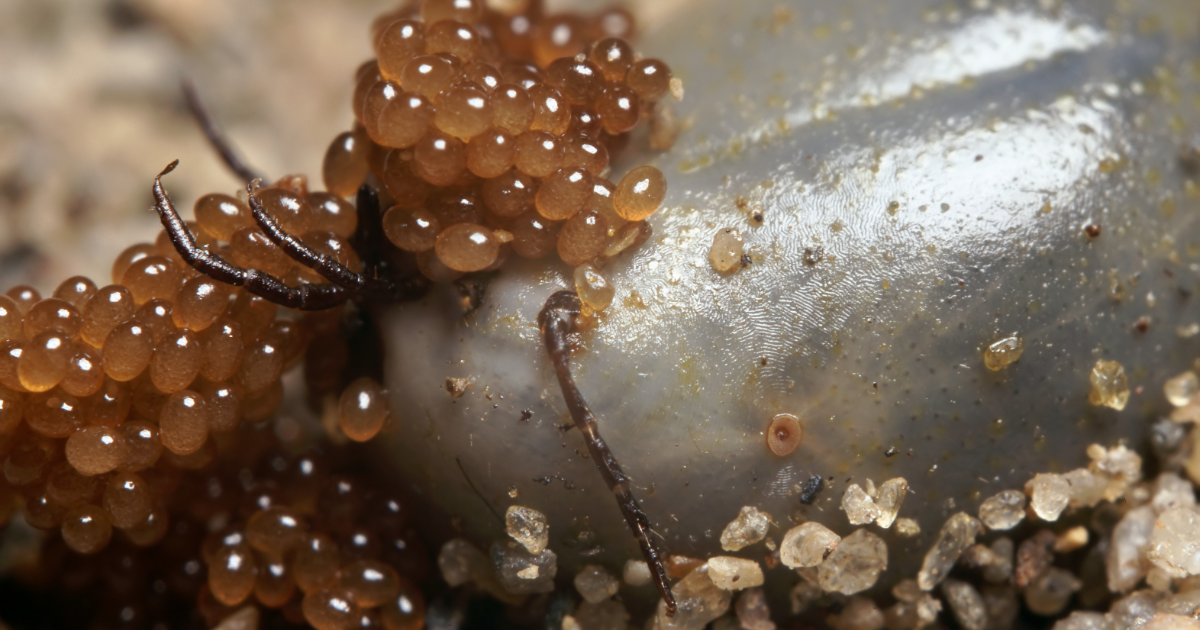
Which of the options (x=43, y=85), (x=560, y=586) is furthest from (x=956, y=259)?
(x=43, y=85)

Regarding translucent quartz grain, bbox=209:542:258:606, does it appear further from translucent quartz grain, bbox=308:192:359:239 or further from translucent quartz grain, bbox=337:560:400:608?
translucent quartz grain, bbox=308:192:359:239

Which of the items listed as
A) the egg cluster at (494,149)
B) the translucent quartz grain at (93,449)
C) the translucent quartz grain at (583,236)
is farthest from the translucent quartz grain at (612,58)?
the translucent quartz grain at (93,449)

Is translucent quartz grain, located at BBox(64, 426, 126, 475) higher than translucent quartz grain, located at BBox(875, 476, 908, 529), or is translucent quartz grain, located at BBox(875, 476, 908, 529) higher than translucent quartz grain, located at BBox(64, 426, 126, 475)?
translucent quartz grain, located at BBox(64, 426, 126, 475)

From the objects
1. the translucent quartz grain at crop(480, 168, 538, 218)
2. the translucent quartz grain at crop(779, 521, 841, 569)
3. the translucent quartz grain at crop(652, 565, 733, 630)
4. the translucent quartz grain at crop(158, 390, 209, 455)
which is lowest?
the translucent quartz grain at crop(652, 565, 733, 630)

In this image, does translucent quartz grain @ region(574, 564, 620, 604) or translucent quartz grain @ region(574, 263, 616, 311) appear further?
translucent quartz grain @ region(574, 564, 620, 604)

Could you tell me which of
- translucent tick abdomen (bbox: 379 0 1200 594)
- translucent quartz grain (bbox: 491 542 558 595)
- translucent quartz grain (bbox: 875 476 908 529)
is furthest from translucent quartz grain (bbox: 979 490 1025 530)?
translucent quartz grain (bbox: 491 542 558 595)

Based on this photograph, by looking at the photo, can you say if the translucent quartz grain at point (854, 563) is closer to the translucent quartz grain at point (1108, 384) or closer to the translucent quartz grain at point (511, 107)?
the translucent quartz grain at point (1108, 384)
